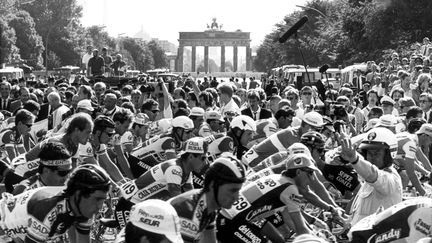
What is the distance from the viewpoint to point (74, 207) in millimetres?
6230

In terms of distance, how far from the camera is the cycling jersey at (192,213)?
255 inches

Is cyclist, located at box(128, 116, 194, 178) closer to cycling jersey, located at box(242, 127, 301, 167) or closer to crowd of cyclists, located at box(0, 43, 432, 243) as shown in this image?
crowd of cyclists, located at box(0, 43, 432, 243)

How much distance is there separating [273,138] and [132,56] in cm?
16669

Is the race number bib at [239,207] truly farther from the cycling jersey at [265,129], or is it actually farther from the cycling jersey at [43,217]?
the cycling jersey at [265,129]

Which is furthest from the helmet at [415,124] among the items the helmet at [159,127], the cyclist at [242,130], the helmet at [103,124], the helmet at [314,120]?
the helmet at [103,124]

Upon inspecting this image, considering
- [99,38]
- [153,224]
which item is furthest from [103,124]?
[99,38]

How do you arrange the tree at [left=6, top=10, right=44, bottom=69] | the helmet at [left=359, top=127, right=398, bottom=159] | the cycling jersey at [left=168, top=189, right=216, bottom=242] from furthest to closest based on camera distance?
the tree at [left=6, top=10, right=44, bottom=69], the helmet at [left=359, top=127, right=398, bottom=159], the cycling jersey at [left=168, top=189, right=216, bottom=242]

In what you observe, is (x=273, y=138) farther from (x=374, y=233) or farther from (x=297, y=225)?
(x=374, y=233)

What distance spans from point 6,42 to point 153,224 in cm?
9125

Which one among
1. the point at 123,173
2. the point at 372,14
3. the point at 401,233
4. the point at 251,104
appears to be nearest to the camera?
the point at 401,233

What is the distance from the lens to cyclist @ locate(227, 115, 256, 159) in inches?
461

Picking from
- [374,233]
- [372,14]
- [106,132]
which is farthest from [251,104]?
[372,14]

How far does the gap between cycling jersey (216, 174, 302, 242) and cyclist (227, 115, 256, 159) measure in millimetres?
3286

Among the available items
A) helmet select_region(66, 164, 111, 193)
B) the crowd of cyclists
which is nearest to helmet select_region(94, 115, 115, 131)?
the crowd of cyclists
